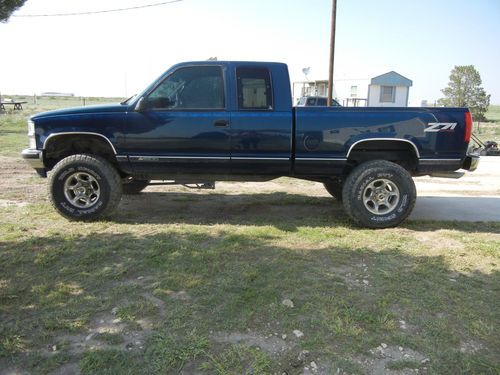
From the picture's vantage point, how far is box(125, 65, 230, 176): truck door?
17.9 feet

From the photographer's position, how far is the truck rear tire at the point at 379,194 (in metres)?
5.51

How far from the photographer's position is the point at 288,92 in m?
5.49

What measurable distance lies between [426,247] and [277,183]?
4.16m

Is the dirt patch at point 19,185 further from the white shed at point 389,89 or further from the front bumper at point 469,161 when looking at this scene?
the white shed at point 389,89

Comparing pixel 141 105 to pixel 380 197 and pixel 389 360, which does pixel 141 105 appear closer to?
pixel 380 197

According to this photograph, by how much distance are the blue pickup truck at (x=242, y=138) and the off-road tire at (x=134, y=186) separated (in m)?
0.93

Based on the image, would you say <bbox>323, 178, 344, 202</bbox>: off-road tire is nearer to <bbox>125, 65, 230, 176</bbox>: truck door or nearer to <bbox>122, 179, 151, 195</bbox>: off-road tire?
<bbox>125, 65, 230, 176</bbox>: truck door

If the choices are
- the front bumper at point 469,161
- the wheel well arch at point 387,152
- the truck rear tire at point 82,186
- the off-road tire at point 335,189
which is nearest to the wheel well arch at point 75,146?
the truck rear tire at point 82,186

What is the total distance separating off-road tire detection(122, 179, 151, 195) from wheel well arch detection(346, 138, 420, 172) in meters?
3.08

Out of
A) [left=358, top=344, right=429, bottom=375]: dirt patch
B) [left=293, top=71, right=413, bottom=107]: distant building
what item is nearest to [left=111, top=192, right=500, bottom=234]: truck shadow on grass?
[left=358, top=344, right=429, bottom=375]: dirt patch

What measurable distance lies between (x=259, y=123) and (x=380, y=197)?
5.96 feet

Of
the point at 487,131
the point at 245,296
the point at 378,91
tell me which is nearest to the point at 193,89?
the point at 245,296

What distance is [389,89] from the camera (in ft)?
112

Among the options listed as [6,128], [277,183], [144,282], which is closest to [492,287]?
[144,282]
